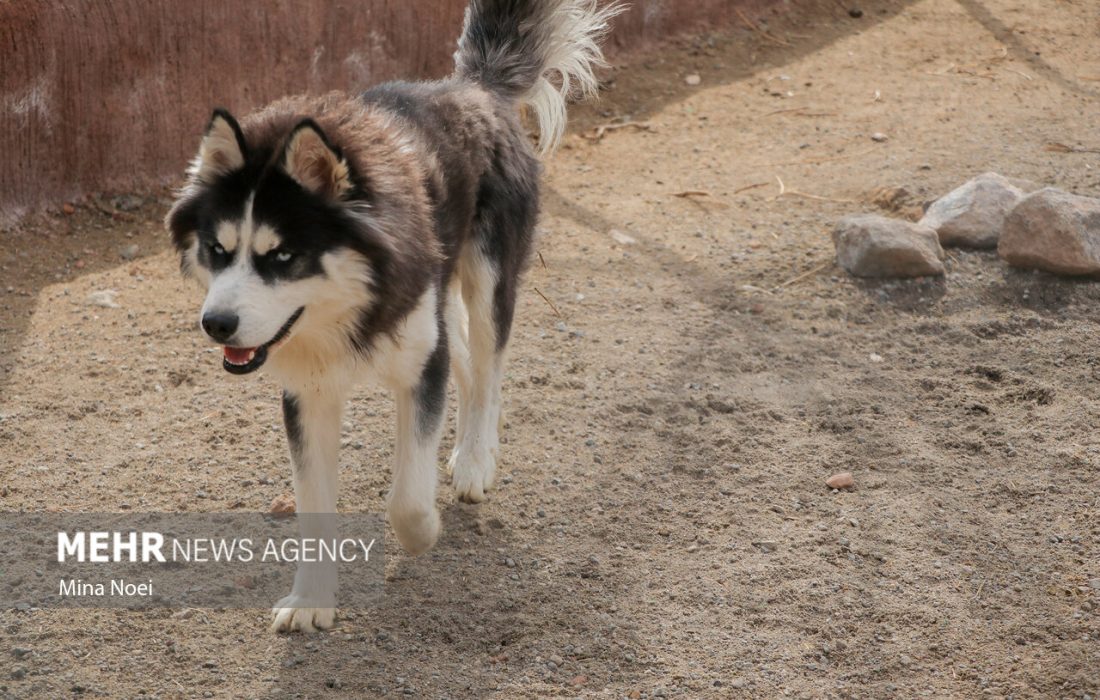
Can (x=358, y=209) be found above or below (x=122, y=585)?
above

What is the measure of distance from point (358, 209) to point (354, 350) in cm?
42

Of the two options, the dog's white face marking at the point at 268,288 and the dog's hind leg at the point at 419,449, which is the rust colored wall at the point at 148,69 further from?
the dog's hind leg at the point at 419,449

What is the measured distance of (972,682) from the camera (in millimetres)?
3375

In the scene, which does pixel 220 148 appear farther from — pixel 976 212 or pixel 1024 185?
pixel 1024 185

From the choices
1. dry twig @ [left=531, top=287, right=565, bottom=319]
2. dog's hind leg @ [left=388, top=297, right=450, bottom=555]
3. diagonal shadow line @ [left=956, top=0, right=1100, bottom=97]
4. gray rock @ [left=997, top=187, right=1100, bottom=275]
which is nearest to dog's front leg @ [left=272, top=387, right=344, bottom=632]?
dog's hind leg @ [left=388, top=297, right=450, bottom=555]

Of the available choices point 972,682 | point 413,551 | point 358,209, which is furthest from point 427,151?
point 972,682

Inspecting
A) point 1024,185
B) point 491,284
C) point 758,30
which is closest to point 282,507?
point 491,284

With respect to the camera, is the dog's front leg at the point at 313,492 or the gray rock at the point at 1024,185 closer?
the dog's front leg at the point at 313,492

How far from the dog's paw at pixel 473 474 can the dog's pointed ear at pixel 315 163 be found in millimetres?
1407

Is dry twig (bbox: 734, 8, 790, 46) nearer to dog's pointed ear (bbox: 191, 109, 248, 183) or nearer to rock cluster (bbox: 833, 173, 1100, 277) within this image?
rock cluster (bbox: 833, 173, 1100, 277)

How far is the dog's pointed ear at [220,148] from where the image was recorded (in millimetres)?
3205

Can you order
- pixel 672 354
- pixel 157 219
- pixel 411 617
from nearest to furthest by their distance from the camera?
1. pixel 411 617
2. pixel 672 354
3. pixel 157 219

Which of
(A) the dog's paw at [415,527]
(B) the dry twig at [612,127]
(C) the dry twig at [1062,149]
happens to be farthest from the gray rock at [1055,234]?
(A) the dog's paw at [415,527]

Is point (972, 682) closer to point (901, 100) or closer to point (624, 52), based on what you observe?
point (901, 100)
